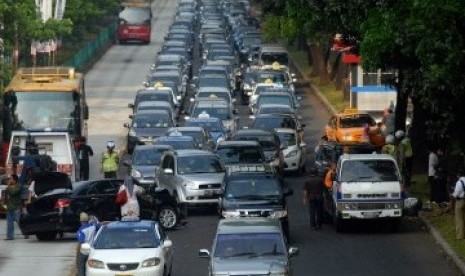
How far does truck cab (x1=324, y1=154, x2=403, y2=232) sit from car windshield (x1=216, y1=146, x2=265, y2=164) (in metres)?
8.78

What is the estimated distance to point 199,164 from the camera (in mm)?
45406

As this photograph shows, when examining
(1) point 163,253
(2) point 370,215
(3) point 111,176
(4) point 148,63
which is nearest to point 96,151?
(3) point 111,176

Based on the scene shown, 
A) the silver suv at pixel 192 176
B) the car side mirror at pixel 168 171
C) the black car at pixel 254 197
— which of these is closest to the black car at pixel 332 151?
the silver suv at pixel 192 176

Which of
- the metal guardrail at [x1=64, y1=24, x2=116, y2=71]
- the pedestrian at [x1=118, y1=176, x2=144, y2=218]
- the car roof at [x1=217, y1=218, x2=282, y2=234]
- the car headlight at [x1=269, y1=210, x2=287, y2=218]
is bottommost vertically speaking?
the metal guardrail at [x1=64, y1=24, x2=116, y2=71]

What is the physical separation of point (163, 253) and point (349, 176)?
356 inches

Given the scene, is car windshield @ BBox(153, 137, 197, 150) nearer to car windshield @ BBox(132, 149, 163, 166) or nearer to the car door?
car windshield @ BBox(132, 149, 163, 166)

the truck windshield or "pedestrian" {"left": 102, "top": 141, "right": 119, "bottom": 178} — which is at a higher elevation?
the truck windshield

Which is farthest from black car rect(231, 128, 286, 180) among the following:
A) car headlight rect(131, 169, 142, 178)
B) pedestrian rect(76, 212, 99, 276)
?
pedestrian rect(76, 212, 99, 276)

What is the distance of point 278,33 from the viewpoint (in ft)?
297

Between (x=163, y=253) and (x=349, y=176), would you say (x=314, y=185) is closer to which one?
(x=349, y=176)

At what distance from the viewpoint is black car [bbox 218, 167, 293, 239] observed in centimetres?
3803

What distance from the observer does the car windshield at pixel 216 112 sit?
208 ft

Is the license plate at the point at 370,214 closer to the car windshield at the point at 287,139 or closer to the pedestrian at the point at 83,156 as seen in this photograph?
the pedestrian at the point at 83,156

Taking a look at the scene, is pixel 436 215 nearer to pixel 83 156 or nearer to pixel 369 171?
pixel 369 171
